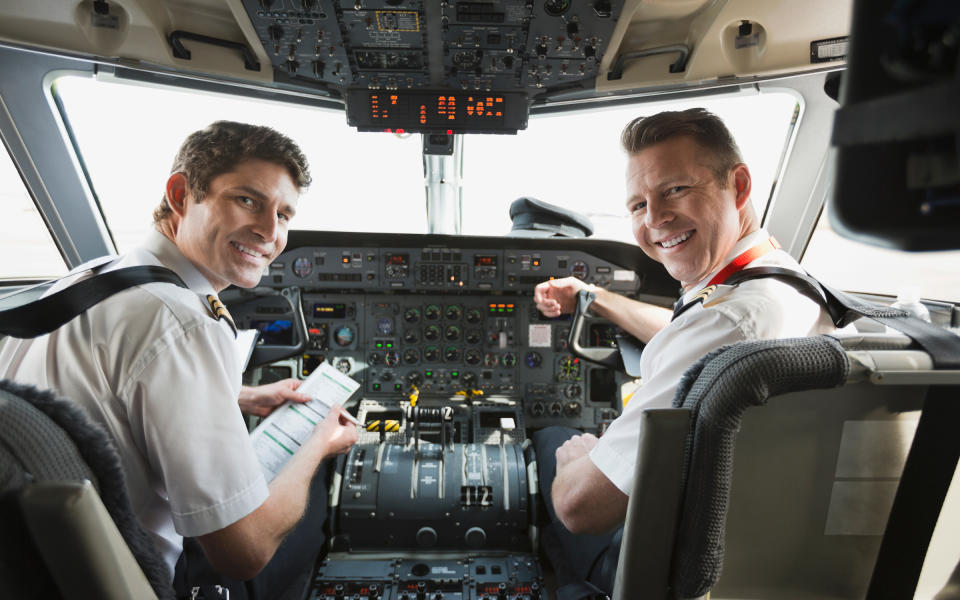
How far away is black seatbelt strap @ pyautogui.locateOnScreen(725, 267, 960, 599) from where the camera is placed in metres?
0.80

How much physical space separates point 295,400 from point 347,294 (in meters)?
1.07

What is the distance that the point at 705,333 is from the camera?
3.96 ft

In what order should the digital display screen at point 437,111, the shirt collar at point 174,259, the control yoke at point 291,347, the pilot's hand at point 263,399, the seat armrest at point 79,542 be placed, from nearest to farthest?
the seat armrest at point 79,542, the shirt collar at point 174,259, the pilot's hand at point 263,399, the digital display screen at point 437,111, the control yoke at point 291,347

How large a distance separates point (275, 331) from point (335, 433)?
143 centimetres

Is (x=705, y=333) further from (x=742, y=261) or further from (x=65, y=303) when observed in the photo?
(x=65, y=303)

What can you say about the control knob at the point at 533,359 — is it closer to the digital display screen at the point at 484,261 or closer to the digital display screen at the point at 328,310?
the digital display screen at the point at 484,261

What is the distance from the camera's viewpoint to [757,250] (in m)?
→ 1.51

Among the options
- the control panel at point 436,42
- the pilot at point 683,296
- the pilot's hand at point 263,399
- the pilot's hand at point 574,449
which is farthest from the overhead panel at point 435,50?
the pilot's hand at point 574,449

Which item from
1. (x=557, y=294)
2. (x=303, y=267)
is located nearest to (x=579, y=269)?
(x=557, y=294)

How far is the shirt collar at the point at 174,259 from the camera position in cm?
143

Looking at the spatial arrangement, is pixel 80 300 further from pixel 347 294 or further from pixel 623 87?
pixel 623 87

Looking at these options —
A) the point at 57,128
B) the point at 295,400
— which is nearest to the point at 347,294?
the point at 295,400

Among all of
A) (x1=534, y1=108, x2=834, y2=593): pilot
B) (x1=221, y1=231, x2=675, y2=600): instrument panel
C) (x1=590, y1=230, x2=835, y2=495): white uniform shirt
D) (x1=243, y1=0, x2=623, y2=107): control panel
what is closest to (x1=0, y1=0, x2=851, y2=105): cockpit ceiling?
(x1=243, y1=0, x2=623, y2=107): control panel

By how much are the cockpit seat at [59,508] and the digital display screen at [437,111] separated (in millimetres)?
2043
